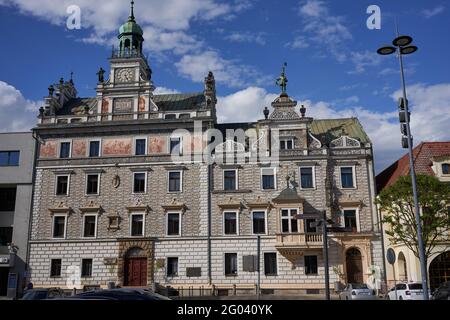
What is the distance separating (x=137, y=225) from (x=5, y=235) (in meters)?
12.1

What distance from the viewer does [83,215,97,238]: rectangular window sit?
1572 inches

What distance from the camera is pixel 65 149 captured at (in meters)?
41.8

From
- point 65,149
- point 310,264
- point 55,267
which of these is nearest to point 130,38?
point 65,149

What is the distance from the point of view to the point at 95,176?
41000 millimetres

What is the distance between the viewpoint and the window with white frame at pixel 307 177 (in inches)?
1531

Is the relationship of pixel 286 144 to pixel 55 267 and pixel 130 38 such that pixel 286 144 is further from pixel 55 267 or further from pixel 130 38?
pixel 55 267

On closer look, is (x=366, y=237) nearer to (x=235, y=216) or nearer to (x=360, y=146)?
(x=360, y=146)

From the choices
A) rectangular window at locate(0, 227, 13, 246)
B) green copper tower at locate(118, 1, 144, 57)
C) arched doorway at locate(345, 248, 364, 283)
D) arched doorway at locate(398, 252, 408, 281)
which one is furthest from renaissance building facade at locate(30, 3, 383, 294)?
rectangular window at locate(0, 227, 13, 246)

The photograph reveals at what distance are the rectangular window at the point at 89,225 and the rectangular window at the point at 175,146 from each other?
28.8 ft

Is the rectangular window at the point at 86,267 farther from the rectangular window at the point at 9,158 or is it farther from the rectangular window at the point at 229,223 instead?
the rectangular window at the point at 229,223

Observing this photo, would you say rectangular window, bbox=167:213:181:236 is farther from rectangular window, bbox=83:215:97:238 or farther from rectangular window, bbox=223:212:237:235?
rectangular window, bbox=83:215:97:238

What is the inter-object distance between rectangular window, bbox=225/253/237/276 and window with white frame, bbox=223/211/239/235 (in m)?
1.87
